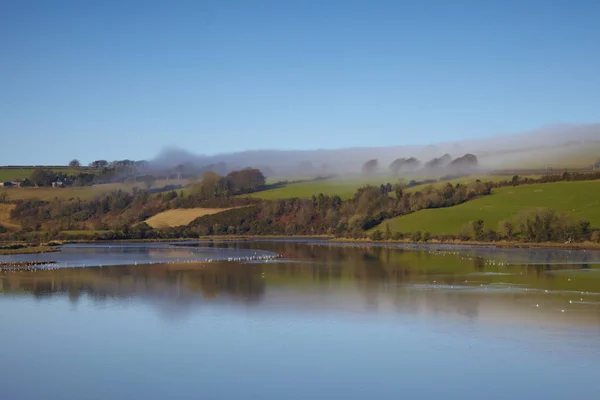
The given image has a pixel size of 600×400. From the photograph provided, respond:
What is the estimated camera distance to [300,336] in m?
21.4

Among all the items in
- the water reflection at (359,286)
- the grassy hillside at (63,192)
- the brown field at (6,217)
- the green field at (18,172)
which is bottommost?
the water reflection at (359,286)

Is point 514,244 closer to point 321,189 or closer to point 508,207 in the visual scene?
point 508,207

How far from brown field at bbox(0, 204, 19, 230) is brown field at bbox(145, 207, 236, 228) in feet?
65.8

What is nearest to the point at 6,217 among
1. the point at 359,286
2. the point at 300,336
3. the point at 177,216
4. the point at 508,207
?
the point at 177,216

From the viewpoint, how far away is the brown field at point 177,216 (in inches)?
4458

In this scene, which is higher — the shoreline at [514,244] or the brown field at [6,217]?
the brown field at [6,217]

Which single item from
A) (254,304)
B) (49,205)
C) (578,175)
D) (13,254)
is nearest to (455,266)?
(254,304)

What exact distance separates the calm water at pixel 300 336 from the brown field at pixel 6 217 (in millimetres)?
69763

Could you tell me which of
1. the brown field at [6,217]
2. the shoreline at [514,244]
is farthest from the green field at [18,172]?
the shoreline at [514,244]

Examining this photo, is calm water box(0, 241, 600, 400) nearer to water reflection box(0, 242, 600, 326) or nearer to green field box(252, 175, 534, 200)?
water reflection box(0, 242, 600, 326)

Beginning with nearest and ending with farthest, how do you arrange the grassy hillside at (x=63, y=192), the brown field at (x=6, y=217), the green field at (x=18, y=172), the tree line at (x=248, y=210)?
the tree line at (x=248, y=210) < the brown field at (x=6, y=217) < the grassy hillside at (x=63, y=192) < the green field at (x=18, y=172)

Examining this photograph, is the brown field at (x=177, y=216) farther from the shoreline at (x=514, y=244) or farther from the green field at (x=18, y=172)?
Answer: the shoreline at (x=514, y=244)

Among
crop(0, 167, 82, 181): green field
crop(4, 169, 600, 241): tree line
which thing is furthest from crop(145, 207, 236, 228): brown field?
crop(0, 167, 82, 181): green field

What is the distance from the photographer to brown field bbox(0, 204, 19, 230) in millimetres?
103562
